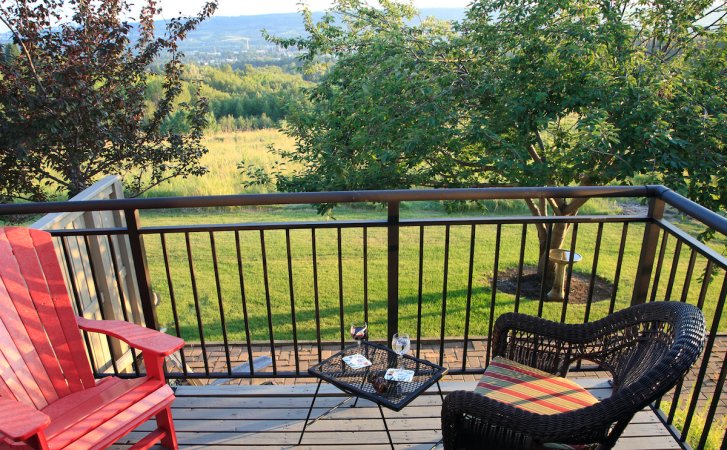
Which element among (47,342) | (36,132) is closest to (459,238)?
(36,132)

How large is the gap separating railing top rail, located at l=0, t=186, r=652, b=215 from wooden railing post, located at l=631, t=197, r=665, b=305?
9 centimetres

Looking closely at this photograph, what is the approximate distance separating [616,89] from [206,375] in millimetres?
4897

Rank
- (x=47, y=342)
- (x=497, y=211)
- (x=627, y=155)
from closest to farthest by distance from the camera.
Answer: (x=47, y=342) → (x=627, y=155) → (x=497, y=211)

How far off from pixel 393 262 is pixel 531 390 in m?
0.87

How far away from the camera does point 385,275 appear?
7949 mm

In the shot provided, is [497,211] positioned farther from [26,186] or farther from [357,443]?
[357,443]

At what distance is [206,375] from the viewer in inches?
107

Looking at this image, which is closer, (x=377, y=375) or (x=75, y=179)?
(x=377, y=375)

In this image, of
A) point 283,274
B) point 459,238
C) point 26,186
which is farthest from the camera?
point 459,238

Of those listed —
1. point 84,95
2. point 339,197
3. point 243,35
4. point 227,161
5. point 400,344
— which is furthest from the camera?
point 227,161

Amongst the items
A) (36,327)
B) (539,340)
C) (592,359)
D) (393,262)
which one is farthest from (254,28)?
(592,359)

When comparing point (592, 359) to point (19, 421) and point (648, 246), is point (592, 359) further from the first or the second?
point (19, 421)

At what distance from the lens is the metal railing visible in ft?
7.67

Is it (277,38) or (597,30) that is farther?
(277,38)
